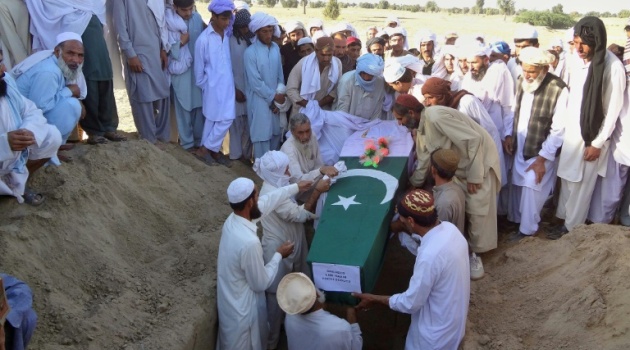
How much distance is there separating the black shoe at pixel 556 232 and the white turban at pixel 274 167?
9.65ft

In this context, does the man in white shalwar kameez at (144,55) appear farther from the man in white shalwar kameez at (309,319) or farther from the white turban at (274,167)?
the man in white shalwar kameez at (309,319)

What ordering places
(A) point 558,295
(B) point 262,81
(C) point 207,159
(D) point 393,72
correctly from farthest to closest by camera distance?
(C) point 207,159 < (B) point 262,81 < (D) point 393,72 < (A) point 558,295

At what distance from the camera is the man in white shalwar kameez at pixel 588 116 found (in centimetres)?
547

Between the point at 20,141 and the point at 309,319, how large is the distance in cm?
260

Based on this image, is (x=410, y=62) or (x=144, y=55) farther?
(x=144, y=55)

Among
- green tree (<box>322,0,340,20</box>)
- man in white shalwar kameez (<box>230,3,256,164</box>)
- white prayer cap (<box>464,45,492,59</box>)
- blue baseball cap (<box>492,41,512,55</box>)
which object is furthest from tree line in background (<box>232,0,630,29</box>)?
white prayer cap (<box>464,45,492,59</box>)

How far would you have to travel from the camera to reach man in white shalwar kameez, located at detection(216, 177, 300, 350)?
14.4 ft

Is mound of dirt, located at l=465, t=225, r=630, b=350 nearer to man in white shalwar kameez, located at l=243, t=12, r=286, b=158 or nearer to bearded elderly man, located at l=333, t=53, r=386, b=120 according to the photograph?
bearded elderly man, located at l=333, t=53, r=386, b=120

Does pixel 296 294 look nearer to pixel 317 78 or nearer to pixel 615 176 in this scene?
pixel 317 78

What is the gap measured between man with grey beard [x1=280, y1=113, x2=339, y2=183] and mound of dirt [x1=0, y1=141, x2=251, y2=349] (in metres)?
1.05

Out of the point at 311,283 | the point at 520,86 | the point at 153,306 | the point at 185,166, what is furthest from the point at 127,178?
the point at 520,86

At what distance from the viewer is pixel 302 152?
19.2 feet

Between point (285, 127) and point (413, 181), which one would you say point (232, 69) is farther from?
point (413, 181)

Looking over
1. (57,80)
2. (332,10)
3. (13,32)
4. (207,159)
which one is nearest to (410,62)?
(207,159)
